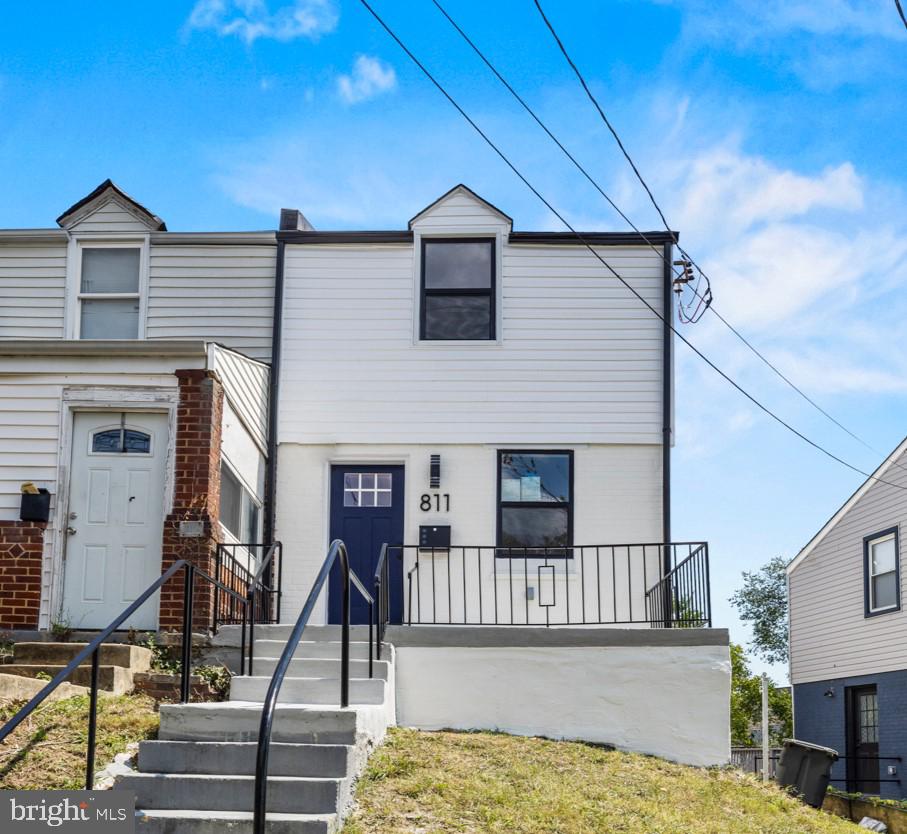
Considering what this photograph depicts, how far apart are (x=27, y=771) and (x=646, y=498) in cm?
772

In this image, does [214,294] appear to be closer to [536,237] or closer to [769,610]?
[536,237]

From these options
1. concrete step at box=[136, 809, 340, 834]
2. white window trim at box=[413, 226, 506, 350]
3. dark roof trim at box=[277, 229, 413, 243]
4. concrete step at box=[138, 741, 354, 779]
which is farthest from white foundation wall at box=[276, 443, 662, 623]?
concrete step at box=[136, 809, 340, 834]

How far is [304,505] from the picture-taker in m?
13.7

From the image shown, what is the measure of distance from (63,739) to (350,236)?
24.6 ft

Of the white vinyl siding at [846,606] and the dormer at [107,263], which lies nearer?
the dormer at [107,263]

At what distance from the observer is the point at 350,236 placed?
14242mm

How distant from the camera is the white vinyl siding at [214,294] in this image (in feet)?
46.6

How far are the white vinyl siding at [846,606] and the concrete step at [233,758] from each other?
46.6ft

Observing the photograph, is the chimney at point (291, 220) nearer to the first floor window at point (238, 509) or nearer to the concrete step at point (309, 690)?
the first floor window at point (238, 509)

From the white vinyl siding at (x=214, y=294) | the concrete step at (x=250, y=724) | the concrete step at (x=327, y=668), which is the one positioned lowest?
the concrete step at (x=250, y=724)

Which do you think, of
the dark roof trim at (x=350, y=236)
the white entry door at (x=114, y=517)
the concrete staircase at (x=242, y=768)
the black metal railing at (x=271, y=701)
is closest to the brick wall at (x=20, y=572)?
the white entry door at (x=114, y=517)

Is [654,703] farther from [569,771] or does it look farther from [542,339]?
[542,339]

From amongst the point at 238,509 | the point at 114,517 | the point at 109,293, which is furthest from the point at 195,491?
the point at 109,293

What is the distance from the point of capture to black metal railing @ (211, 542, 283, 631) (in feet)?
36.9
